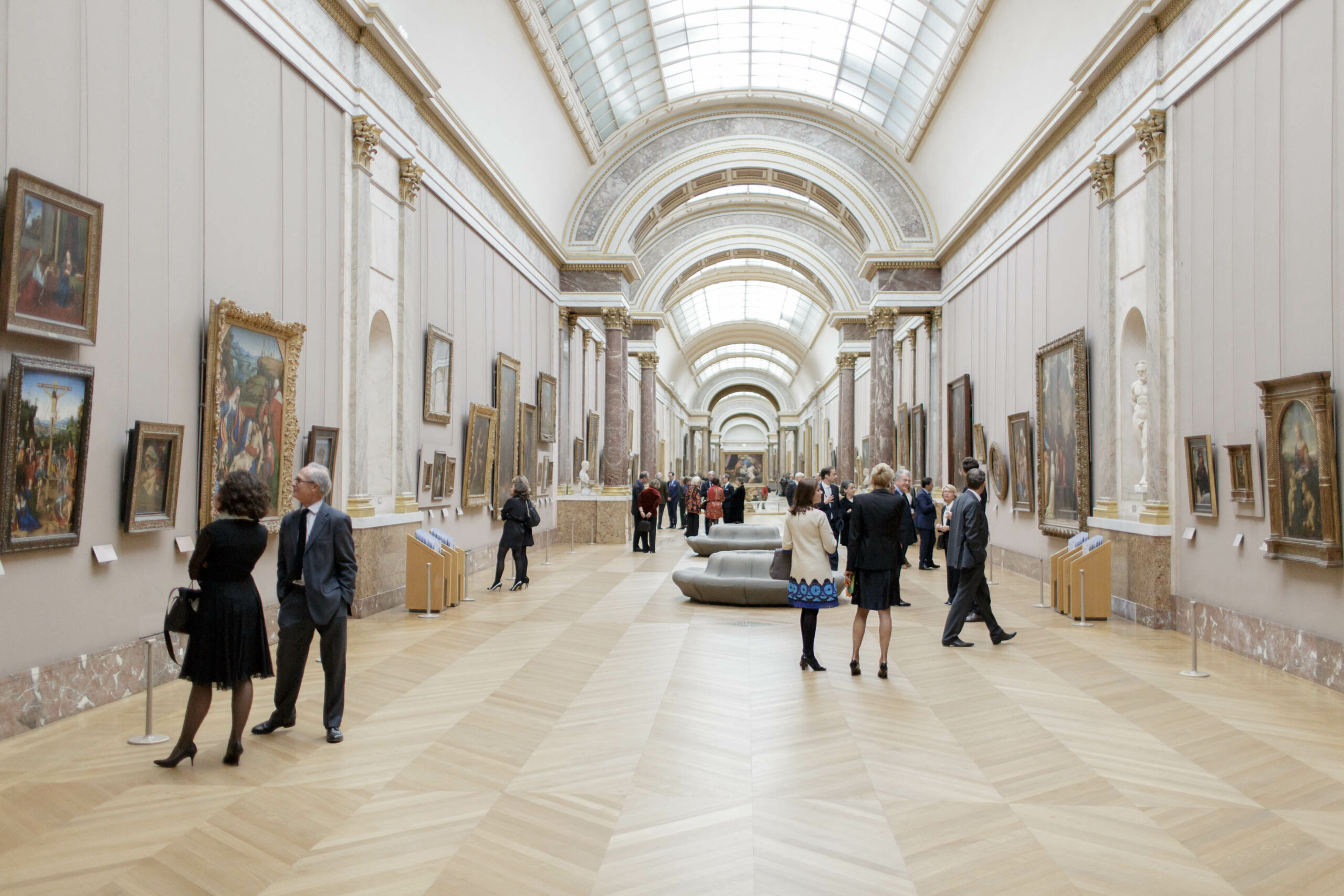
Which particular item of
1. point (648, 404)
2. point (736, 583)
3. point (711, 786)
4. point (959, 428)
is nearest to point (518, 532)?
point (736, 583)

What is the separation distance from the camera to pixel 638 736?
6.41 metres

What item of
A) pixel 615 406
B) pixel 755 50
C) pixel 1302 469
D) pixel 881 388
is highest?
pixel 755 50

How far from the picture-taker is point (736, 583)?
13109 mm

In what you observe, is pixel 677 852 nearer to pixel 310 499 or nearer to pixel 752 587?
pixel 310 499

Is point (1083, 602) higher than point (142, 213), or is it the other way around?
point (142, 213)

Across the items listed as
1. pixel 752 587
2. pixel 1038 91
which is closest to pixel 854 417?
pixel 1038 91

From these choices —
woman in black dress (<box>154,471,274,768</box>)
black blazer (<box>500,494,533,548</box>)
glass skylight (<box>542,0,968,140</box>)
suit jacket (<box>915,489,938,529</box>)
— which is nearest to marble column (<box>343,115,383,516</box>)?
black blazer (<box>500,494,533,548</box>)

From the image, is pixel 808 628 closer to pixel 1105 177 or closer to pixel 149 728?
pixel 149 728

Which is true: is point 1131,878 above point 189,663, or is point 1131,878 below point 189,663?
below

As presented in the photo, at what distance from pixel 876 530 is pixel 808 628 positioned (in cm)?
112

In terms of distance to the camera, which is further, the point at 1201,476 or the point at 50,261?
the point at 1201,476

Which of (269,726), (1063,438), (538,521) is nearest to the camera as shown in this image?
(269,726)

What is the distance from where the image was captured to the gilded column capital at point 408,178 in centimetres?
1359

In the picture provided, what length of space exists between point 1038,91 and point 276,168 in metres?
12.4
